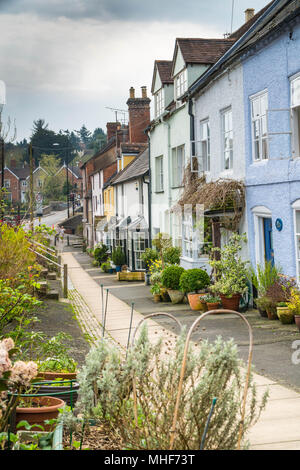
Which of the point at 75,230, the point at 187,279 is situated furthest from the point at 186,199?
the point at 75,230

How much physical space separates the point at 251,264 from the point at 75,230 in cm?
6136

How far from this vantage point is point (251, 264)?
14602 millimetres

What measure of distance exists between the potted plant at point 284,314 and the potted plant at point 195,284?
3755mm

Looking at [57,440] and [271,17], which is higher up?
[271,17]

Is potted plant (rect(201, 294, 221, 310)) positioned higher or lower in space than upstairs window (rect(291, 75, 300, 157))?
lower

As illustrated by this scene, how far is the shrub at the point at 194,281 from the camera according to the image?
51.6 feet

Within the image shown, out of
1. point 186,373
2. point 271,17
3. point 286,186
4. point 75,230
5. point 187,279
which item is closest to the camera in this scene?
point 186,373

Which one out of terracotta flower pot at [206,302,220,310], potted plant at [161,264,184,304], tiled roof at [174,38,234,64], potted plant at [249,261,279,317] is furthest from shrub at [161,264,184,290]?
tiled roof at [174,38,234,64]

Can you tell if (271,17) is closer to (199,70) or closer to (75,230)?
(199,70)

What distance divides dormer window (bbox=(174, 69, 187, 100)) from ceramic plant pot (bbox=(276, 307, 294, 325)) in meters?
10.5

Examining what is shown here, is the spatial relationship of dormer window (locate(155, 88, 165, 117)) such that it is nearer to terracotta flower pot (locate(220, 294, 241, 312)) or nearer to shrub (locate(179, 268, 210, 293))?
shrub (locate(179, 268, 210, 293))

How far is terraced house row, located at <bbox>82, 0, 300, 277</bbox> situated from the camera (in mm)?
12289

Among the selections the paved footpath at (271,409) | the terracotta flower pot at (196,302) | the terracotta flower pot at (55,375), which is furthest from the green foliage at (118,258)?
the terracotta flower pot at (55,375)

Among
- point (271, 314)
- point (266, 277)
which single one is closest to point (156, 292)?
point (266, 277)
